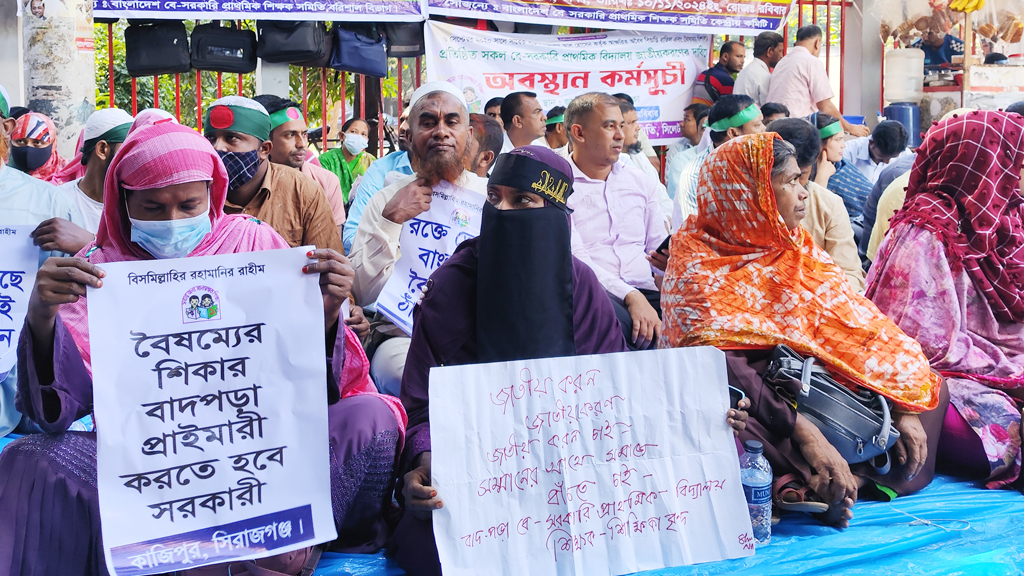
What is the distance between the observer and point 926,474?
131 inches

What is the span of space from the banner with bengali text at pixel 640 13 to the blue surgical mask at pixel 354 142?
6.27ft

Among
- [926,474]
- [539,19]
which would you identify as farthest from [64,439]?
[539,19]

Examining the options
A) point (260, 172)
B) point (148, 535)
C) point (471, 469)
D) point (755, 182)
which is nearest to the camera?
point (148, 535)

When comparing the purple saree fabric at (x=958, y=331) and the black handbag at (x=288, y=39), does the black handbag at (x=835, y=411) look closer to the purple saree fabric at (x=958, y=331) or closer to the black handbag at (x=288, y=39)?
the purple saree fabric at (x=958, y=331)

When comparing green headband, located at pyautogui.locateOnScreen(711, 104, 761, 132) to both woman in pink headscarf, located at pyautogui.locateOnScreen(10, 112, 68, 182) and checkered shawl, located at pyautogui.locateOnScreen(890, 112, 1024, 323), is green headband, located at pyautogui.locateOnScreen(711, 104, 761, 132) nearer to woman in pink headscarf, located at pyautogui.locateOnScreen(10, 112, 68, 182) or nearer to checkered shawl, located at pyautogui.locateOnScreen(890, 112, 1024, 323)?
checkered shawl, located at pyautogui.locateOnScreen(890, 112, 1024, 323)

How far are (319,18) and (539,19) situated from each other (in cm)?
195

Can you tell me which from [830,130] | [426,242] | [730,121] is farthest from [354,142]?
[426,242]

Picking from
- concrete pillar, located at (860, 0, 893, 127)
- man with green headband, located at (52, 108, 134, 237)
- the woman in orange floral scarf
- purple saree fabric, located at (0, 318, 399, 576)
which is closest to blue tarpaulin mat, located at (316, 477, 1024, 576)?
the woman in orange floral scarf

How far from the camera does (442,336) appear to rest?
2586 mm

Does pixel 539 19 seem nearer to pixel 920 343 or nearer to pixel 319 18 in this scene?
pixel 319 18

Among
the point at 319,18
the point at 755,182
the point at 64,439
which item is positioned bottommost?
the point at 64,439

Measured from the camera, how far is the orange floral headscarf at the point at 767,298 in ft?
10.2

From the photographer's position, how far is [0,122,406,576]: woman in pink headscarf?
7.14ft

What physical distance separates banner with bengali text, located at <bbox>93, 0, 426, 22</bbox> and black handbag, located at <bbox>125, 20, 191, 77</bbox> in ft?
0.77
